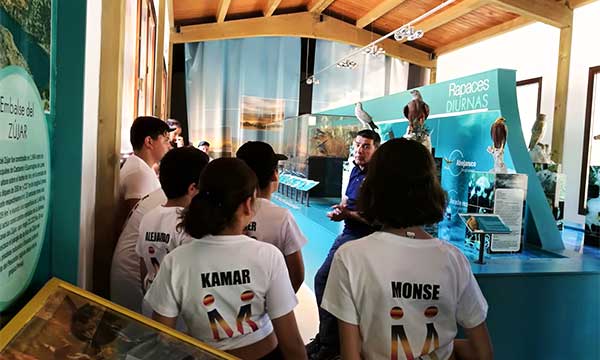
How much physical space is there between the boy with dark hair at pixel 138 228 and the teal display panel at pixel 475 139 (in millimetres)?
2427

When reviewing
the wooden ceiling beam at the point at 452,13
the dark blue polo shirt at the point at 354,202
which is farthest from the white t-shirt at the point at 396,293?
the wooden ceiling beam at the point at 452,13

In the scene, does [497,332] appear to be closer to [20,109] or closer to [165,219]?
[165,219]

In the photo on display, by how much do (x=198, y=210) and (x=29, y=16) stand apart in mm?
602

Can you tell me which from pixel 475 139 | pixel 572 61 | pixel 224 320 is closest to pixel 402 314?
pixel 224 320

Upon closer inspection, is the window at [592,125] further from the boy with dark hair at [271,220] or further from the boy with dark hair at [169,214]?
the boy with dark hair at [169,214]

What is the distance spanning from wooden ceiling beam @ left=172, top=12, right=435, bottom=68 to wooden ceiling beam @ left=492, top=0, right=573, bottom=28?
3686 mm

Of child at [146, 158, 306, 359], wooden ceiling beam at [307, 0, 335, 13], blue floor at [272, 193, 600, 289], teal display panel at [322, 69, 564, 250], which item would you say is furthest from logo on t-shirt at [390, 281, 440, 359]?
wooden ceiling beam at [307, 0, 335, 13]

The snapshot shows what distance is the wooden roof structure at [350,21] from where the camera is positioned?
7645mm

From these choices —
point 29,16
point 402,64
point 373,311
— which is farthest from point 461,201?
point 402,64

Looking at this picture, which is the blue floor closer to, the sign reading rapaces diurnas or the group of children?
the group of children

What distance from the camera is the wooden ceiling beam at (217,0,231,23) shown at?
713cm

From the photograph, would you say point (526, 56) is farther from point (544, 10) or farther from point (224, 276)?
point (224, 276)

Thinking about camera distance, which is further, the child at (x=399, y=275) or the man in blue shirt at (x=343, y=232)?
the man in blue shirt at (x=343, y=232)

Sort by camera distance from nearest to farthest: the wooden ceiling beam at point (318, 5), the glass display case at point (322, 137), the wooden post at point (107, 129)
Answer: the wooden post at point (107, 129) < the glass display case at point (322, 137) < the wooden ceiling beam at point (318, 5)
